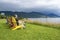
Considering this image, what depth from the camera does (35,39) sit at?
13133mm

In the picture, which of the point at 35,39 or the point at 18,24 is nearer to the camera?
the point at 35,39

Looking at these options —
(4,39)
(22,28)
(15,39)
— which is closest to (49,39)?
(15,39)

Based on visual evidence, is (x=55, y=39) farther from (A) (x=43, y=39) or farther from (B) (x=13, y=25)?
(B) (x=13, y=25)

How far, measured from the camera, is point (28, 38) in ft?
44.0

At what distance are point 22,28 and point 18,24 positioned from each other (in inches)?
36.3

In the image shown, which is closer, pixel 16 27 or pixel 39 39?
pixel 39 39

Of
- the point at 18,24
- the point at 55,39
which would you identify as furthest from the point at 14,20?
the point at 55,39

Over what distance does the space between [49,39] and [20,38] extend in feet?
7.41

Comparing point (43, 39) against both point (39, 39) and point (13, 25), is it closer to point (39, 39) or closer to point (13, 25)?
point (39, 39)

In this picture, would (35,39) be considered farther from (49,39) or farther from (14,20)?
(14,20)

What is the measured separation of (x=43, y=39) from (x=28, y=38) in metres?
1.18

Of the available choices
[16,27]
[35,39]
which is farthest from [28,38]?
[16,27]

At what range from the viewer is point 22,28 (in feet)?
58.8

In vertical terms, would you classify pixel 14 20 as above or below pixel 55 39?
above
